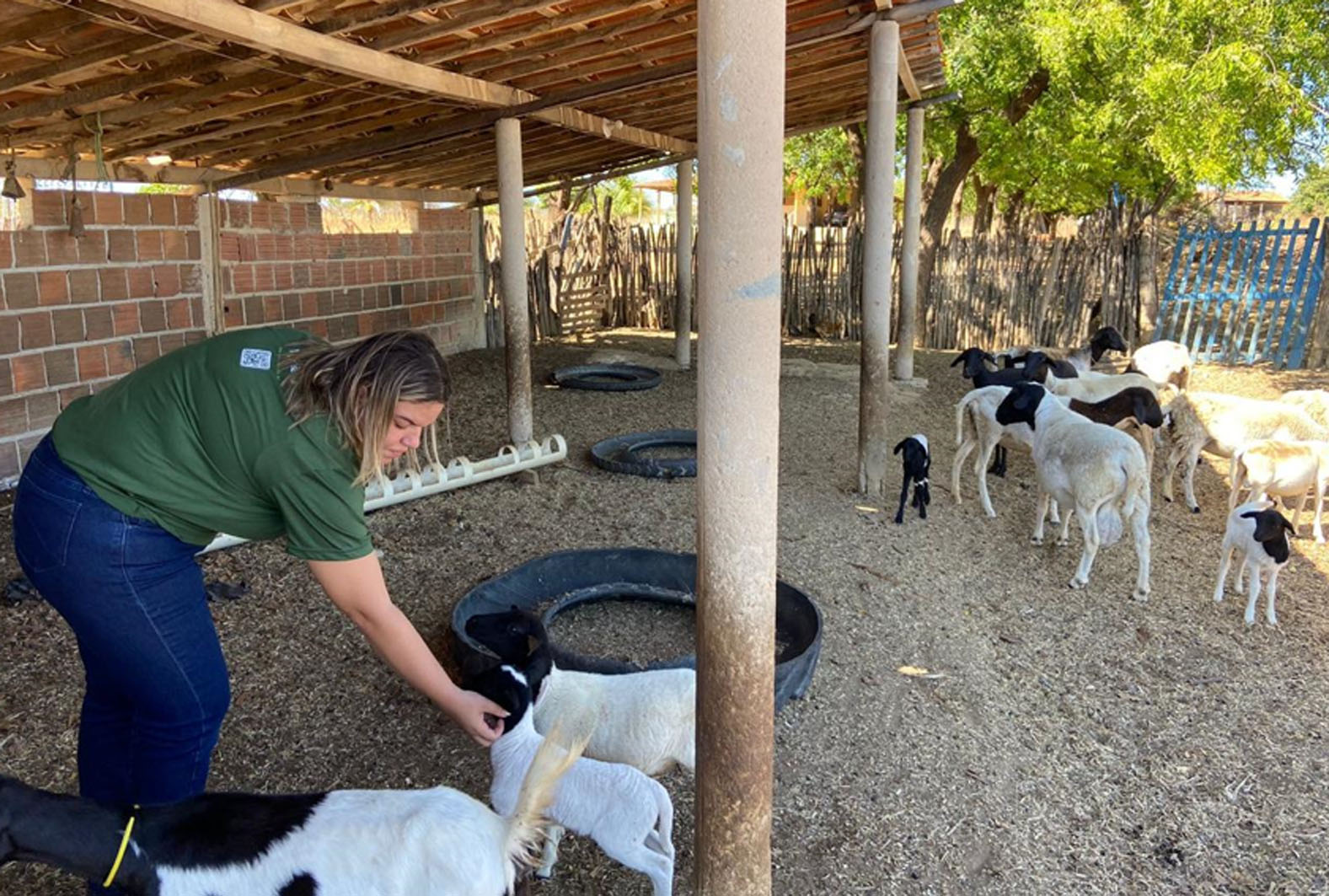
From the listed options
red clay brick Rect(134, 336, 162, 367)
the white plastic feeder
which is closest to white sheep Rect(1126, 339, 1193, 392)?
the white plastic feeder

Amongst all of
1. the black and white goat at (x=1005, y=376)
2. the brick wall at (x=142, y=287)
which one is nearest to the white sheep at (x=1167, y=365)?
the black and white goat at (x=1005, y=376)

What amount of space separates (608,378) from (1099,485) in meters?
7.10

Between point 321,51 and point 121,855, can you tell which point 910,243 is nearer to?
point 321,51

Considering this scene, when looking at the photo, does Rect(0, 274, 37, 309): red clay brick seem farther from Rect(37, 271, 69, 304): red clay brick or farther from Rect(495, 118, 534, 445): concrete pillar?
Rect(495, 118, 534, 445): concrete pillar

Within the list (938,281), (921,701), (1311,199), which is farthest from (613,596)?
(1311,199)

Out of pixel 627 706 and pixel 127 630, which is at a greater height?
pixel 127 630

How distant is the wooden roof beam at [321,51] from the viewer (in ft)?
12.8

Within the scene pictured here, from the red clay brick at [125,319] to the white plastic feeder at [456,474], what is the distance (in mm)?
2896

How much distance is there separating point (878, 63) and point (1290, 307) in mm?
9586

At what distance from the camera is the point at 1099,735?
3.76 meters

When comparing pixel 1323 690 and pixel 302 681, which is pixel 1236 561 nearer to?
pixel 1323 690

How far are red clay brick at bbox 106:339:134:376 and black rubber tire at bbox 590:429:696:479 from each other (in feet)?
12.4

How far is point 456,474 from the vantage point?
6.38m

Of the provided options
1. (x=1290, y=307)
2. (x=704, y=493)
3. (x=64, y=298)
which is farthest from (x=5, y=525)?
(x=1290, y=307)
